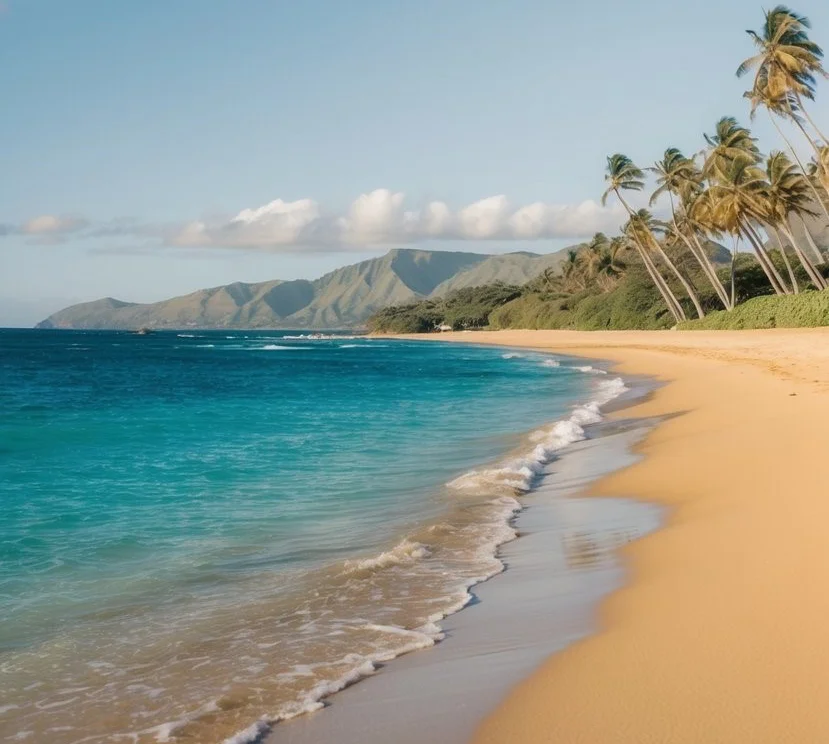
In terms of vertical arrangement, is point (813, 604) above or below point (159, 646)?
above

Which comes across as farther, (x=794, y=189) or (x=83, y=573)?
(x=794, y=189)

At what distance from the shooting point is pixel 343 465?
41.5ft

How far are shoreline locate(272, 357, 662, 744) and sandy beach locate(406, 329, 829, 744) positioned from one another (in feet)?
0.61

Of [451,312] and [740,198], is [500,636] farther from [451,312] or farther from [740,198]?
[451,312]

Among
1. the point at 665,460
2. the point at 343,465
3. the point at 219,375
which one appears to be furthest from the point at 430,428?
the point at 219,375

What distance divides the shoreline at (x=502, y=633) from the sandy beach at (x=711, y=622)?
0.61 ft

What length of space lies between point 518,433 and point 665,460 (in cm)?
479

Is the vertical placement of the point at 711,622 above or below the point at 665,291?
below

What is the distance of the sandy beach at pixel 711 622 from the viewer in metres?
3.40

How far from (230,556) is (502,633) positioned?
11.4ft

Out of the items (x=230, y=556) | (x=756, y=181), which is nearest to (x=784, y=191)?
(x=756, y=181)

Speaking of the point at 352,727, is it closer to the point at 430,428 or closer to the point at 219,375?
the point at 430,428

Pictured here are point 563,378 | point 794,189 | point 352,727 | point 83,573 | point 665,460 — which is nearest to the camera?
point 352,727

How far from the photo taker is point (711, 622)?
4516 millimetres
